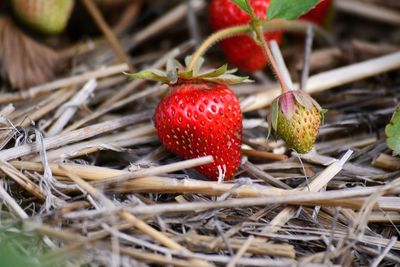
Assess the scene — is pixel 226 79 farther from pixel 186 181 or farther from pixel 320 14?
pixel 320 14

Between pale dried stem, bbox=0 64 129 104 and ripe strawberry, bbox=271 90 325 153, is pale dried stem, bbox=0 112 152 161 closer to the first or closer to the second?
pale dried stem, bbox=0 64 129 104

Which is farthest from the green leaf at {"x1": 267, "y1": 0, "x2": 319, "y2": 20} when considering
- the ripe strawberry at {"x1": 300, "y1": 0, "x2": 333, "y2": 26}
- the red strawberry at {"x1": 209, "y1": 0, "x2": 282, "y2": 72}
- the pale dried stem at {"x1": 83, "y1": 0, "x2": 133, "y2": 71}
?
the pale dried stem at {"x1": 83, "y1": 0, "x2": 133, "y2": 71}

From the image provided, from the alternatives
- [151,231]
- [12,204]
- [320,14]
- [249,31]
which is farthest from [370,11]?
[12,204]

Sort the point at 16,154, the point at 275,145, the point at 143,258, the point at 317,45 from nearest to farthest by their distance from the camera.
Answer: the point at 143,258, the point at 16,154, the point at 275,145, the point at 317,45

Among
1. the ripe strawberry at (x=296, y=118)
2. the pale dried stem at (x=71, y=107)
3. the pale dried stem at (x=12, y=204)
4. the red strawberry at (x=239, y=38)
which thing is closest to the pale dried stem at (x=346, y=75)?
the red strawberry at (x=239, y=38)

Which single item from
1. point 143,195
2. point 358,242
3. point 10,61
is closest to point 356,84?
point 358,242

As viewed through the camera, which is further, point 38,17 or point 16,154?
point 38,17

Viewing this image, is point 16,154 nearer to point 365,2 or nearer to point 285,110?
point 285,110

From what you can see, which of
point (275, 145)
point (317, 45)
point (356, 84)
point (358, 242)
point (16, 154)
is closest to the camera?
point (358, 242)
